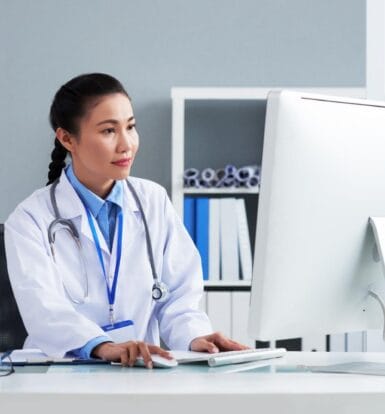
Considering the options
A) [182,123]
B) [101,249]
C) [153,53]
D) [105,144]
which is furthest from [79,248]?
[153,53]

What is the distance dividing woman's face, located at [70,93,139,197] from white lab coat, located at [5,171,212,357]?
7 centimetres

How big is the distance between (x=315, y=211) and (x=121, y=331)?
73cm

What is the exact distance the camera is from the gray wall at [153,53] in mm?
3992

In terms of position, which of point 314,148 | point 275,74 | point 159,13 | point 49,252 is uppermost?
point 159,13

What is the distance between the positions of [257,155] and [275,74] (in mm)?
368

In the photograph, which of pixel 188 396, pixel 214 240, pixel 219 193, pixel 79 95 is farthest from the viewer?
pixel 219 193

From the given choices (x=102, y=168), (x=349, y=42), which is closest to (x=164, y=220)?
(x=102, y=168)

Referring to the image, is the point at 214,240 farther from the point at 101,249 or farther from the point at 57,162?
the point at 101,249

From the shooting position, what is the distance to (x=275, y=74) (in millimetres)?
4047

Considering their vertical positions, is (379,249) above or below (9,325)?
above

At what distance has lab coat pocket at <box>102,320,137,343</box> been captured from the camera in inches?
83.7

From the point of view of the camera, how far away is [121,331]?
2.14 metres

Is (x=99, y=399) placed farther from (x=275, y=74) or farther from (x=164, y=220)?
(x=275, y=74)

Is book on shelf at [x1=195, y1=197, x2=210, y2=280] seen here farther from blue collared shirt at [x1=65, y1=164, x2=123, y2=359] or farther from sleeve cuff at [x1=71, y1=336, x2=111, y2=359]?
sleeve cuff at [x1=71, y1=336, x2=111, y2=359]
